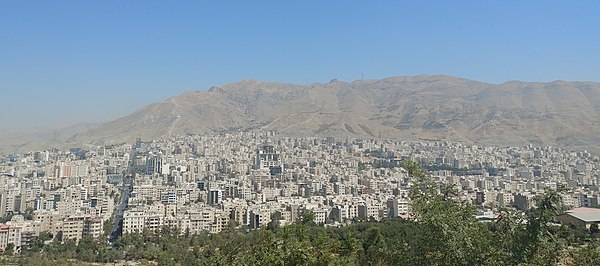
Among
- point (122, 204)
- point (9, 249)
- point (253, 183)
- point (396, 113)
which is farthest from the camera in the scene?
point (396, 113)

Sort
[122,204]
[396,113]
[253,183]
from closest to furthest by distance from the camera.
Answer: [122,204], [253,183], [396,113]

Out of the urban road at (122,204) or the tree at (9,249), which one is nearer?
the tree at (9,249)

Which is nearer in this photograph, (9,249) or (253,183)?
(9,249)

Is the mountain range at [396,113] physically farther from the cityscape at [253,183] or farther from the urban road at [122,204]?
the urban road at [122,204]

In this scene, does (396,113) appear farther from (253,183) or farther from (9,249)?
(9,249)

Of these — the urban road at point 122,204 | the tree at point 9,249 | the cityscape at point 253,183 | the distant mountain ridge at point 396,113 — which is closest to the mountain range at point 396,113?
the distant mountain ridge at point 396,113

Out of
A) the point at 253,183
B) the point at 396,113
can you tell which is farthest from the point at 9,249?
the point at 396,113

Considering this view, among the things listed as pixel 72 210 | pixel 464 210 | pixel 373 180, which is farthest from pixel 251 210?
pixel 464 210
